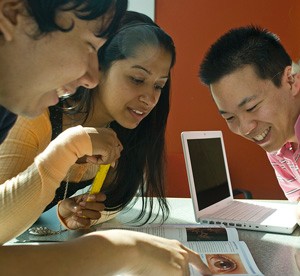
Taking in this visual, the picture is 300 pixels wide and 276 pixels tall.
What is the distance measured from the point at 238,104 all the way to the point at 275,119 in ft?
0.48

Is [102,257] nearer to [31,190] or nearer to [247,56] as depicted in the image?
[31,190]

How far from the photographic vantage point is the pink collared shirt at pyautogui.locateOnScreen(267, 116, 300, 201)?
153 centimetres

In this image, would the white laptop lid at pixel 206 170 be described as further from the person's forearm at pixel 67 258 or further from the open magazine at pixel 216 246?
the person's forearm at pixel 67 258

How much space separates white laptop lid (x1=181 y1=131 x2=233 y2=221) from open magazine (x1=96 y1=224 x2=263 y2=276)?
20 cm

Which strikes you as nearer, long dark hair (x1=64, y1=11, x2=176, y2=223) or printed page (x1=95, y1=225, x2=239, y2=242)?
printed page (x1=95, y1=225, x2=239, y2=242)

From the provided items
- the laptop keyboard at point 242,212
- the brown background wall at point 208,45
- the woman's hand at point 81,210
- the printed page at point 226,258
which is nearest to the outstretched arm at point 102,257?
the printed page at point 226,258

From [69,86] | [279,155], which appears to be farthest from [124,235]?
[279,155]

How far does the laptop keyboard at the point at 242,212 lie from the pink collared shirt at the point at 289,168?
0.84ft

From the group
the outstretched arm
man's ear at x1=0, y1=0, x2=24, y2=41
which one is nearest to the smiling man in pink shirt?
the outstretched arm

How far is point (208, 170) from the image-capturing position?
144 cm

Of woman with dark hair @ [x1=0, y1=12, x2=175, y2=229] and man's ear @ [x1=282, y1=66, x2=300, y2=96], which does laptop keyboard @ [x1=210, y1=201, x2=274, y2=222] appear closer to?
woman with dark hair @ [x1=0, y1=12, x2=175, y2=229]

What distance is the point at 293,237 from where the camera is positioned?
41.7 inches

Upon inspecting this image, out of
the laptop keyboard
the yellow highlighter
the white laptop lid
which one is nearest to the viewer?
the yellow highlighter

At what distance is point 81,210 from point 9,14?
2.16 ft
